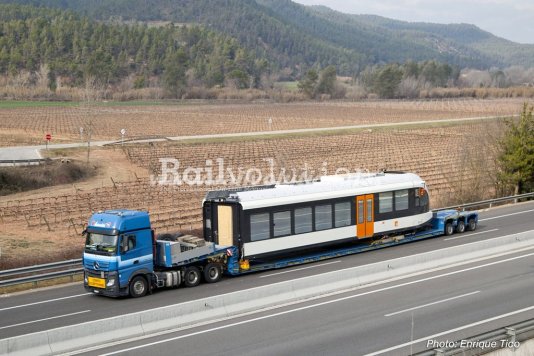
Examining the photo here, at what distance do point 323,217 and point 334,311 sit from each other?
8.18 m

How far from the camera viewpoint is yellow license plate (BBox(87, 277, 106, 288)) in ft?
71.1

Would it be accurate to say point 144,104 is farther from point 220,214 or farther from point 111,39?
point 220,214

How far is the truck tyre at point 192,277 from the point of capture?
23375 mm

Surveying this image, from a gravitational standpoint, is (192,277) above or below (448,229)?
above

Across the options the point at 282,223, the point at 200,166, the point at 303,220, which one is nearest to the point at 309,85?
the point at 200,166

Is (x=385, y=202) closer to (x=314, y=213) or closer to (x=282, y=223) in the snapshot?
(x=314, y=213)

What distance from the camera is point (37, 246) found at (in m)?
32.5

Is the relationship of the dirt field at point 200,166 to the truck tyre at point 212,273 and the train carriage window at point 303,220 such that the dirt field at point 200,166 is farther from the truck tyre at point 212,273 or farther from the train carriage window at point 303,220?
the train carriage window at point 303,220

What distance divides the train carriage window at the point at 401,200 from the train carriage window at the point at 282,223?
5877mm

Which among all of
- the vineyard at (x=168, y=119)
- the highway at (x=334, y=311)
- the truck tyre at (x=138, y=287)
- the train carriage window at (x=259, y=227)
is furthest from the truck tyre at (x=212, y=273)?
the vineyard at (x=168, y=119)

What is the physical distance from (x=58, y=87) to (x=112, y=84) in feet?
53.0

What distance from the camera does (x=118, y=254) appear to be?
21.6 metres

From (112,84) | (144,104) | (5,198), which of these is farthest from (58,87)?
(5,198)

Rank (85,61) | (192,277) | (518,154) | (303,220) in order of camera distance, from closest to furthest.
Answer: (192,277) < (303,220) < (518,154) < (85,61)
